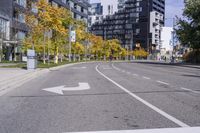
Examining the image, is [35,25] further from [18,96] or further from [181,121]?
[181,121]

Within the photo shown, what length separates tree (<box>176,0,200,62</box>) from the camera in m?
69.1

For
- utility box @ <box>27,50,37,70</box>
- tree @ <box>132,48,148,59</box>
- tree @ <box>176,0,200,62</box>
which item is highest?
tree @ <box>176,0,200,62</box>

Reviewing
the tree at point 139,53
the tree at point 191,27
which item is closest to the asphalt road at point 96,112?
the tree at point 191,27

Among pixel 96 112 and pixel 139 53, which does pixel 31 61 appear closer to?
pixel 96 112

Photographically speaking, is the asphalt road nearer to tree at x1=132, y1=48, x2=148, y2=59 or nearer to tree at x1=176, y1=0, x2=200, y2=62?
tree at x1=176, y1=0, x2=200, y2=62

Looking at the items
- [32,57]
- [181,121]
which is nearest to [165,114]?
[181,121]

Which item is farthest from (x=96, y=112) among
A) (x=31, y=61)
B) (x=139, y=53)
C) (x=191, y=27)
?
(x=139, y=53)

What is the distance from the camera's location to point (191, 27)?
2795 inches

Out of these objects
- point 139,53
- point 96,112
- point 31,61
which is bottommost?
point 139,53

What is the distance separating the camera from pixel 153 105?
12.5 metres

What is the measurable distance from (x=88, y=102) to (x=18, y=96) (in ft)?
10.6

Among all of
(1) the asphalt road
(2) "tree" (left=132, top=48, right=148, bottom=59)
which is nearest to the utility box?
(1) the asphalt road

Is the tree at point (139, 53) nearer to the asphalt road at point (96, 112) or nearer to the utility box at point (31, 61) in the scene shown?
the utility box at point (31, 61)

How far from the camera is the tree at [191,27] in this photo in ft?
227
